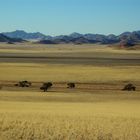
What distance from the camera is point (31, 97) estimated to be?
1307 inches

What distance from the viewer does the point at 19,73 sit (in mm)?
55188

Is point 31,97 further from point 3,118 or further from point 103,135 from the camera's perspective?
point 103,135

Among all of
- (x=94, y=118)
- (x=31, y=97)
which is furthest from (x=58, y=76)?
(x=94, y=118)

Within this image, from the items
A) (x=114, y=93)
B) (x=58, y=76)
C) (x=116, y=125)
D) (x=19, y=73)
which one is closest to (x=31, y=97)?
(x=114, y=93)

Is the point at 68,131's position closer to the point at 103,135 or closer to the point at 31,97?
the point at 103,135

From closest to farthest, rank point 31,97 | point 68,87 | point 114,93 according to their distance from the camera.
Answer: point 31,97
point 114,93
point 68,87

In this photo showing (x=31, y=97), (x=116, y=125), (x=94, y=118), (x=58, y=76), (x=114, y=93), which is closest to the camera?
(x=116, y=125)

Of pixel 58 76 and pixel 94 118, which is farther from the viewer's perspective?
pixel 58 76

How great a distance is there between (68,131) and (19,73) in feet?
126

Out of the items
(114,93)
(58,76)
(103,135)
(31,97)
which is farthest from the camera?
(58,76)

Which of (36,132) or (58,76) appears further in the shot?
(58,76)

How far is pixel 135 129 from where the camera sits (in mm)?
17719

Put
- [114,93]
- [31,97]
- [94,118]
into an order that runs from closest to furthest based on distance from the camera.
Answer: [94,118] → [31,97] → [114,93]

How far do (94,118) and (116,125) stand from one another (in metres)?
2.11
